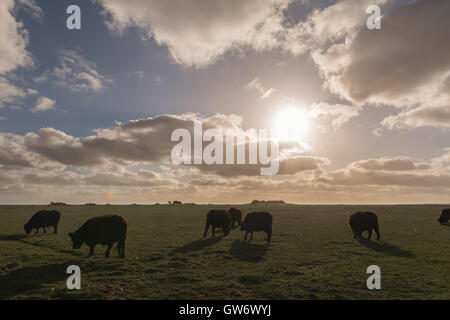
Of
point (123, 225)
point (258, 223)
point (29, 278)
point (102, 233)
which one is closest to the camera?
point (29, 278)

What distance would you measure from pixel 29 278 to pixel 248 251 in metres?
12.8

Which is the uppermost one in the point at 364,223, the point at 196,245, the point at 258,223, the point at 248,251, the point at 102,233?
the point at 102,233

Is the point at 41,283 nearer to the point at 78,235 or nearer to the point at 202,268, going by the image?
the point at 78,235

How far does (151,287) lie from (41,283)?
5.02 metres

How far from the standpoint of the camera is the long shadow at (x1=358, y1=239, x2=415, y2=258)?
1878 centimetres

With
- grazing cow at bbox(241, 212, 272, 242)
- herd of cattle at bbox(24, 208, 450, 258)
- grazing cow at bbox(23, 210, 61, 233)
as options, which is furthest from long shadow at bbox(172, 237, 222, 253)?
grazing cow at bbox(23, 210, 61, 233)

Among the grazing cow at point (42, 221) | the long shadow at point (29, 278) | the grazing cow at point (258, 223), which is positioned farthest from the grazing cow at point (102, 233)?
the grazing cow at point (42, 221)

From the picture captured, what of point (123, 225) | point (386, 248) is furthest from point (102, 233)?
point (386, 248)

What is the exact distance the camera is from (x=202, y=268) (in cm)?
1491

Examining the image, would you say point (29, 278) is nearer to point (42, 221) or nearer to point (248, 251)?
point (248, 251)

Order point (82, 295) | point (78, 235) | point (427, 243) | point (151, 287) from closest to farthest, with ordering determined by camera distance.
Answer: point (82, 295) → point (151, 287) → point (78, 235) → point (427, 243)

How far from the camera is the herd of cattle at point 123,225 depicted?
1725cm

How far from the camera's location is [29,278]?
42.6 feet
